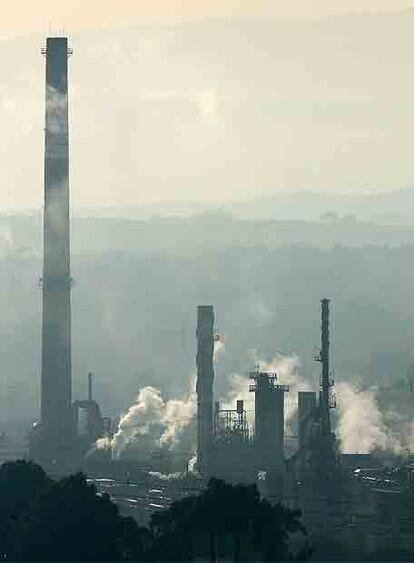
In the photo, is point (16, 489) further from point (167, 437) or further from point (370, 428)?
point (370, 428)

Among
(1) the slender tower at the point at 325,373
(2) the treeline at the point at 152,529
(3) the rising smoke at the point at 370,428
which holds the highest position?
(1) the slender tower at the point at 325,373

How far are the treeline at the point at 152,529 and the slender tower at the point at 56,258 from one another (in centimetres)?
4949

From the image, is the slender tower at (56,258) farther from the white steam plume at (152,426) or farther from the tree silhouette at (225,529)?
the tree silhouette at (225,529)

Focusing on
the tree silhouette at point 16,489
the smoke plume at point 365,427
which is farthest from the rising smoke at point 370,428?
the tree silhouette at point 16,489

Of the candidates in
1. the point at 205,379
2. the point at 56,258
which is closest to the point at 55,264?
the point at 56,258

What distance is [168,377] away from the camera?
168 metres

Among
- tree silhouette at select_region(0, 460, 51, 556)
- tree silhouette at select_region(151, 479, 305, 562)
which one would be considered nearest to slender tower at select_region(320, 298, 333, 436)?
tree silhouette at select_region(0, 460, 51, 556)

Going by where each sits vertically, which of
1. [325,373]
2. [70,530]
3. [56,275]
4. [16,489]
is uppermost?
[56,275]

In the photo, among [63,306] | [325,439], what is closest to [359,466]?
[325,439]

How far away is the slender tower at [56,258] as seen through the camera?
11275cm

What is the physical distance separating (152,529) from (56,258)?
5088 centimetres

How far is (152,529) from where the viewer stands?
6350 centimetres

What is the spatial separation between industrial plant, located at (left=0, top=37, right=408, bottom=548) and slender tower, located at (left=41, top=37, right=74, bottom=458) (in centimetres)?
5

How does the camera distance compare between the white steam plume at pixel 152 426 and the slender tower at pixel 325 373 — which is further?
the white steam plume at pixel 152 426
